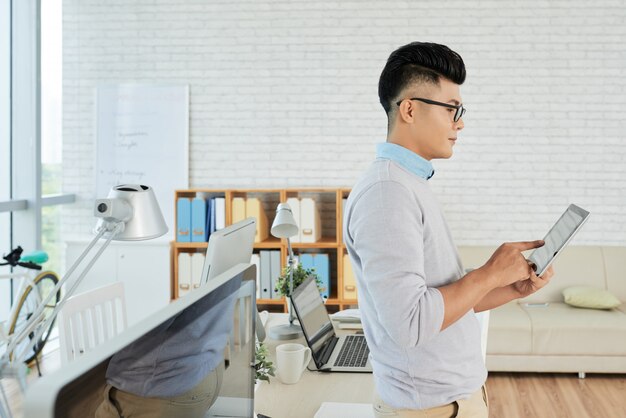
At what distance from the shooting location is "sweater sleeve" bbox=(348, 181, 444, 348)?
134 centimetres

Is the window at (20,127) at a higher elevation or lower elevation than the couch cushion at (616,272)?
higher

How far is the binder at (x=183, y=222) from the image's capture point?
5254 mm

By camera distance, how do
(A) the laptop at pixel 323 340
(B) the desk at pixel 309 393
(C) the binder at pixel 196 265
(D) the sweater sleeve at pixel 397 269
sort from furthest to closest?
(C) the binder at pixel 196 265
(A) the laptop at pixel 323 340
(B) the desk at pixel 309 393
(D) the sweater sleeve at pixel 397 269

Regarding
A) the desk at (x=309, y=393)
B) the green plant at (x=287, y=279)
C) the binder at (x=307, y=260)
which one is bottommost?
the binder at (x=307, y=260)

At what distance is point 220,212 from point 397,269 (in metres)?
4.02

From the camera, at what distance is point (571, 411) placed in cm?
385

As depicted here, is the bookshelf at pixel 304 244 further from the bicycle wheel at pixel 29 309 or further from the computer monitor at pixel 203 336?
the computer monitor at pixel 203 336

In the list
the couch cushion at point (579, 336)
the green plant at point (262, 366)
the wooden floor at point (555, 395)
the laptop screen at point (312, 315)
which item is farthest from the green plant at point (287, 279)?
the couch cushion at point (579, 336)

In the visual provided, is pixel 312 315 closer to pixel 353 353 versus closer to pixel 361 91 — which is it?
pixel 353 353

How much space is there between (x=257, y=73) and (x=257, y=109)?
289 millimetres

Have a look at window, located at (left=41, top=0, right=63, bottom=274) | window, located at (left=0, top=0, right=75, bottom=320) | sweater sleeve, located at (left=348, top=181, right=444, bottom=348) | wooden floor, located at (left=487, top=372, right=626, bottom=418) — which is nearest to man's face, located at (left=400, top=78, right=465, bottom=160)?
sweater sleeve, located at (left=348, top=181, right=444, bottom=348)

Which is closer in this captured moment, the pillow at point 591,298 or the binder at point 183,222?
the pillow at point 591,298

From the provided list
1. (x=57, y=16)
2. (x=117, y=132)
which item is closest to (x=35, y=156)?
(x=117, y=132)

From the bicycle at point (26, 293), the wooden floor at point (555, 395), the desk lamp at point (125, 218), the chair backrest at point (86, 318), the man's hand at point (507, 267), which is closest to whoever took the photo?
the man's hand at point (507, 267)
